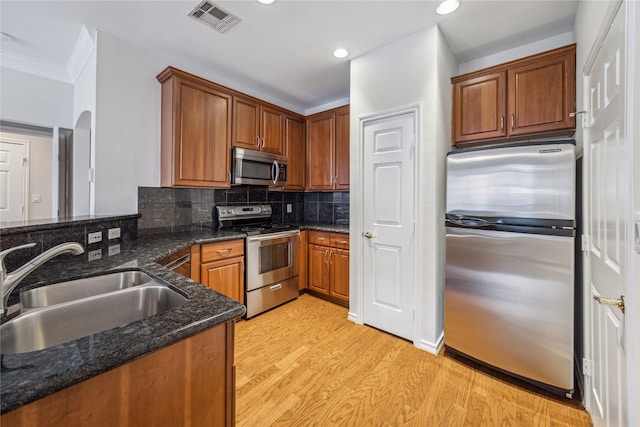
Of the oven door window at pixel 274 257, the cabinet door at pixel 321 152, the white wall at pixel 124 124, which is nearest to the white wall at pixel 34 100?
the white wall at pixel 124 124

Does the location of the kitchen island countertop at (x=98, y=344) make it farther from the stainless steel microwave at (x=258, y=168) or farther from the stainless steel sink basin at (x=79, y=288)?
the stainless steel microwave at (x=258, y=168)

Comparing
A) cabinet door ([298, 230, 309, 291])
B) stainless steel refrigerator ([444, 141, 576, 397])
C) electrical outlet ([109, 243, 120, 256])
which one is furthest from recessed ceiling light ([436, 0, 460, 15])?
electrical outlet ([109, 243, 120, 256])

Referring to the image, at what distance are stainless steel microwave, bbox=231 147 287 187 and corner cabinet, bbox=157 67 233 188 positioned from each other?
0.11m

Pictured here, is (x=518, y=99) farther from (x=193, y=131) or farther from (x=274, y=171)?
(x=193, y=131)

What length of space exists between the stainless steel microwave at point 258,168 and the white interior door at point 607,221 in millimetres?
2751

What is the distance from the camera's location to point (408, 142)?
91.8 inches

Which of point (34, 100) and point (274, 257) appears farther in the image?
point (274, 257)

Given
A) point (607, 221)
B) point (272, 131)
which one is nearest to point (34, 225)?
point (272, 131)

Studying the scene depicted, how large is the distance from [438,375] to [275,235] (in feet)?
6.43

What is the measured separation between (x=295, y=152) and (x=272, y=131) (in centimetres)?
44

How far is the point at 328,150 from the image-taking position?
3518 millimetres

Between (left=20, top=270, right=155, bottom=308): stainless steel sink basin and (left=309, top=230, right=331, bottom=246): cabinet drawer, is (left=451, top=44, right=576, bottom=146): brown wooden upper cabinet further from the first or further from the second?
(left=20, top=270, right=155, bottom=308): stainless steel sink basin

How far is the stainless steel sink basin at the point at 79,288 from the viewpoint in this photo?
1150mm

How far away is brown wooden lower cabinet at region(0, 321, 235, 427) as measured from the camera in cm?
59
